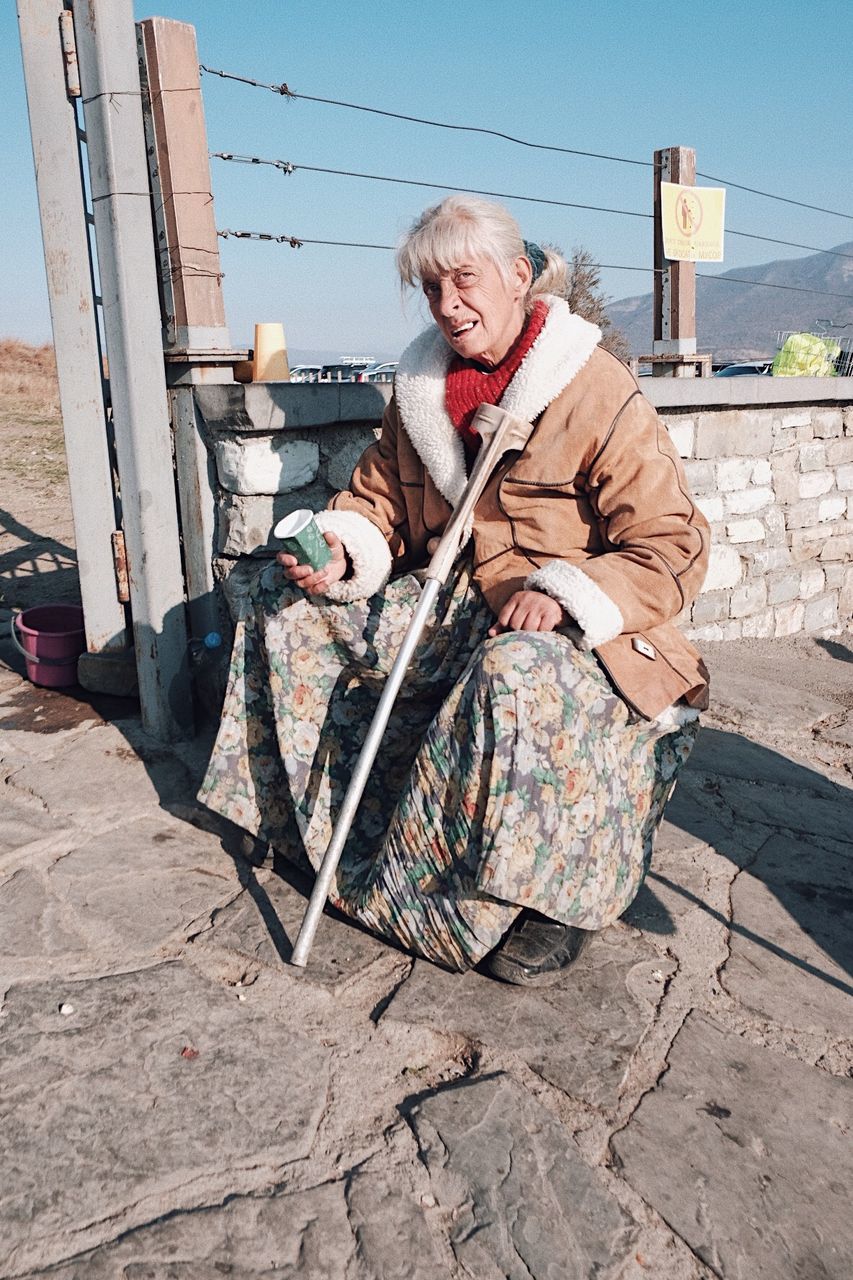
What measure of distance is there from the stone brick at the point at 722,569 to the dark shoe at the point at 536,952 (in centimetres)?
333

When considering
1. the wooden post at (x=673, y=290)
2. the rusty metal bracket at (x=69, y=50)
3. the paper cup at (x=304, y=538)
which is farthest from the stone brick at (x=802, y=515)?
the rusty metal bracket at (x=69, y=50)

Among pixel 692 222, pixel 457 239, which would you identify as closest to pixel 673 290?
pixel 692 222

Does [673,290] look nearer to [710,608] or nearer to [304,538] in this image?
[710,608]

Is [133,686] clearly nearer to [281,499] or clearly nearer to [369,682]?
[281,499]

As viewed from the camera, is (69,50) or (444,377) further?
(69,50)

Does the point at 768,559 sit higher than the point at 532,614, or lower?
lower

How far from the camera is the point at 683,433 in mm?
4898

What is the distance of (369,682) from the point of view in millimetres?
2510

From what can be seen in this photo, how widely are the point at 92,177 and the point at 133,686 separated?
173 centimetres

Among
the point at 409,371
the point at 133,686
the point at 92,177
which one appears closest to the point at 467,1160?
the point at 409,371

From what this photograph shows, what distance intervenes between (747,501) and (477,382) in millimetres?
3255

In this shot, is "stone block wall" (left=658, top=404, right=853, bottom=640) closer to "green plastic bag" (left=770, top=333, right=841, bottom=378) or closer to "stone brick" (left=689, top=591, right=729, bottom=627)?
"stone brick" (left=689, top=591, right=729, bottom=627)

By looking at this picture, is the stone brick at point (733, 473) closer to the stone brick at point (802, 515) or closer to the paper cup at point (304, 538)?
the stone brick at point (802, 515)

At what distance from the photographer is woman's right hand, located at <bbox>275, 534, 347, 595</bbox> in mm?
2414
